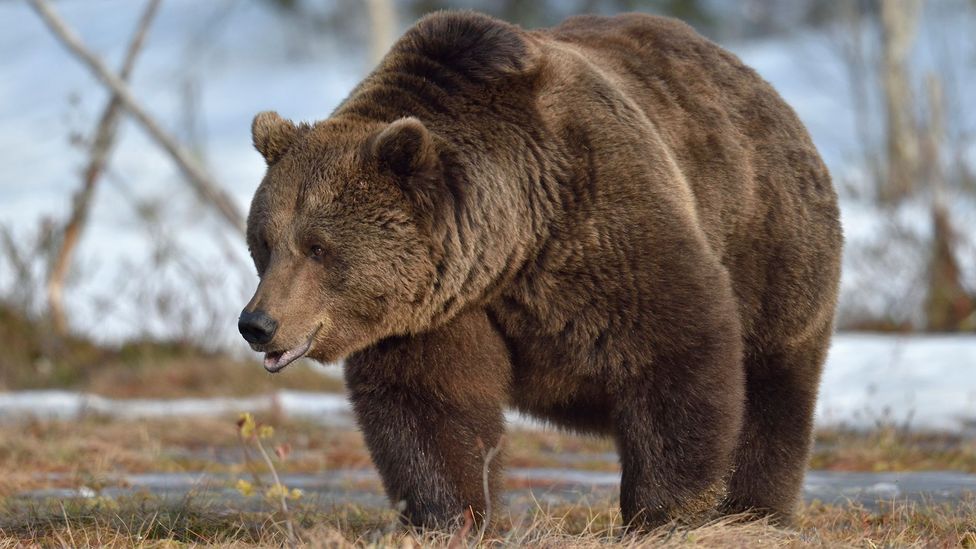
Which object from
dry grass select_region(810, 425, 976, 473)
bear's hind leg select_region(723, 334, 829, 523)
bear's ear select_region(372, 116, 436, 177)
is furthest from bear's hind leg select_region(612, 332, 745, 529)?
dry grass select_region(810, 425, 976, 473)

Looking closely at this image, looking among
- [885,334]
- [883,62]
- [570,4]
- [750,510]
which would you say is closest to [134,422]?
[750,510]

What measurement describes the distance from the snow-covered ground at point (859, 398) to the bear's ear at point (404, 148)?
4990 millimetres

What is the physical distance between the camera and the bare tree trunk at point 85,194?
1388 centimetres

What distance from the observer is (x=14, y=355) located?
13250 mm

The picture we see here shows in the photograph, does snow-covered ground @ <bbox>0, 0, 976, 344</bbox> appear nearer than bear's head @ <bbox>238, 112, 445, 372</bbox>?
No

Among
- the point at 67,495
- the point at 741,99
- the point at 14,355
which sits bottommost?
the point at 14,355

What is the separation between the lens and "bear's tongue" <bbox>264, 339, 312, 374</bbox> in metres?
4.50

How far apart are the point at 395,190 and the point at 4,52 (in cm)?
4920

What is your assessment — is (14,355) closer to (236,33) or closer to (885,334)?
(885,334)

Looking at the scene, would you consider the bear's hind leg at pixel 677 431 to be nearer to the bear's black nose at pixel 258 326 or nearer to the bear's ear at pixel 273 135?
the bear's black nose at pixel 258 326

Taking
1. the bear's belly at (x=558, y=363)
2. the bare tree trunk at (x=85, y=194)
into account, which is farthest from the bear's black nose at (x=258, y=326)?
the bare tree trunk at (x=85, y=194)

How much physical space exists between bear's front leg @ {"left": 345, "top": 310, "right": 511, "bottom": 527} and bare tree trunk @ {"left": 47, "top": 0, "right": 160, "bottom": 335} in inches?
386

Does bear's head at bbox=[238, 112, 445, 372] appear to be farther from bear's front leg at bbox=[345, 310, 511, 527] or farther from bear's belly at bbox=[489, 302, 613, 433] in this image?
bear's belly at bbox=[489, 302, 613, 433]

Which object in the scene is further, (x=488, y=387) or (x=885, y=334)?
(x=885, y=334)
